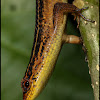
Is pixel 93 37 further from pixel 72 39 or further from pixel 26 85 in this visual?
pixel 26 85

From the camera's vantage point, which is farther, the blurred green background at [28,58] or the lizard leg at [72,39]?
the blurred green background at [28,58]

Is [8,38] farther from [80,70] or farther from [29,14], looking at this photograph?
[80,70]

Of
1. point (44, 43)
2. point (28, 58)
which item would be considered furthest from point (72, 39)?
point (28, 58)

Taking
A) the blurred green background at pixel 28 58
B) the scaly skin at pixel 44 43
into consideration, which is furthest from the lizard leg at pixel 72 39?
the blurred green background at pixel 28 58

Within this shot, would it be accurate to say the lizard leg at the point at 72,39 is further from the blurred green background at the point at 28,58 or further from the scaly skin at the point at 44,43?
the blurred green background at the point at 28,58

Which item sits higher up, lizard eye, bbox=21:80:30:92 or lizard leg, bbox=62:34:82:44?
lizard leg, bbox=62:34:82:44

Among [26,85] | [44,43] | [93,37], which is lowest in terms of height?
[26,85]

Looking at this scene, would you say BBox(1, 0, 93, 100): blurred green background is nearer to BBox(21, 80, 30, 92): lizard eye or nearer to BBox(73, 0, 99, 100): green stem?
BBox(21, 80, 30, 92): lizard eye

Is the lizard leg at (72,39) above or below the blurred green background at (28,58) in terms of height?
above

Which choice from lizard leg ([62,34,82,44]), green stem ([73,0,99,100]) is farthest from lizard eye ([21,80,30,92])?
green stem ([73,0,99,100])
